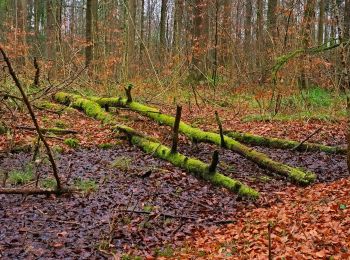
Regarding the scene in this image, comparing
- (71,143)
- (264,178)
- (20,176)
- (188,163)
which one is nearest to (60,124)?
(71,143)

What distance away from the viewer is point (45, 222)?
6.28 m

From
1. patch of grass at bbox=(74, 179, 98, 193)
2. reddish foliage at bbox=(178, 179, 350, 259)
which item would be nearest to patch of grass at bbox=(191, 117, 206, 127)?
patch of grass at bbox=(74, 179, 98, 193)

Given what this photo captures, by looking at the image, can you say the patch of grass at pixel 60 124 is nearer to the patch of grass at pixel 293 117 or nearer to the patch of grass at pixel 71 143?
the patch of grass at pixel 71 143

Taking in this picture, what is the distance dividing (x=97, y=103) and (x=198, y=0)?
8.43 m

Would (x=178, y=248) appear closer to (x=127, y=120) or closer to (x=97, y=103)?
(x=127, y=120)

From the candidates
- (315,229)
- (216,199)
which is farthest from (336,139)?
(315,229)

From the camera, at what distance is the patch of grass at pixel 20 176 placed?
7629 millimetres

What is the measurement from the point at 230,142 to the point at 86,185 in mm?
3727

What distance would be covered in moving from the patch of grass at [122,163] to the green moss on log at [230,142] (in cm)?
209

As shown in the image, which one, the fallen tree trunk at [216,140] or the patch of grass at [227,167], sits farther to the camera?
the patch of grass at [227,167]

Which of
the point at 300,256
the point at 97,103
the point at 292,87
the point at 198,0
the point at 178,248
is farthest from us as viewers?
the point at 198,0

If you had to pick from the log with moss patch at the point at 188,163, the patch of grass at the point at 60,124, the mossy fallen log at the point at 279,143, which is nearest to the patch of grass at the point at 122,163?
the log with moss patch at the point at 188,163

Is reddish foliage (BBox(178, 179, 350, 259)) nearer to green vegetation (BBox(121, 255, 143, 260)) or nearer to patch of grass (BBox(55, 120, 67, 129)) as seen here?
green vegetation (BBox(121, 255, 143, 260))

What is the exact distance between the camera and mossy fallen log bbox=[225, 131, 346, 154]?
10.2 m
